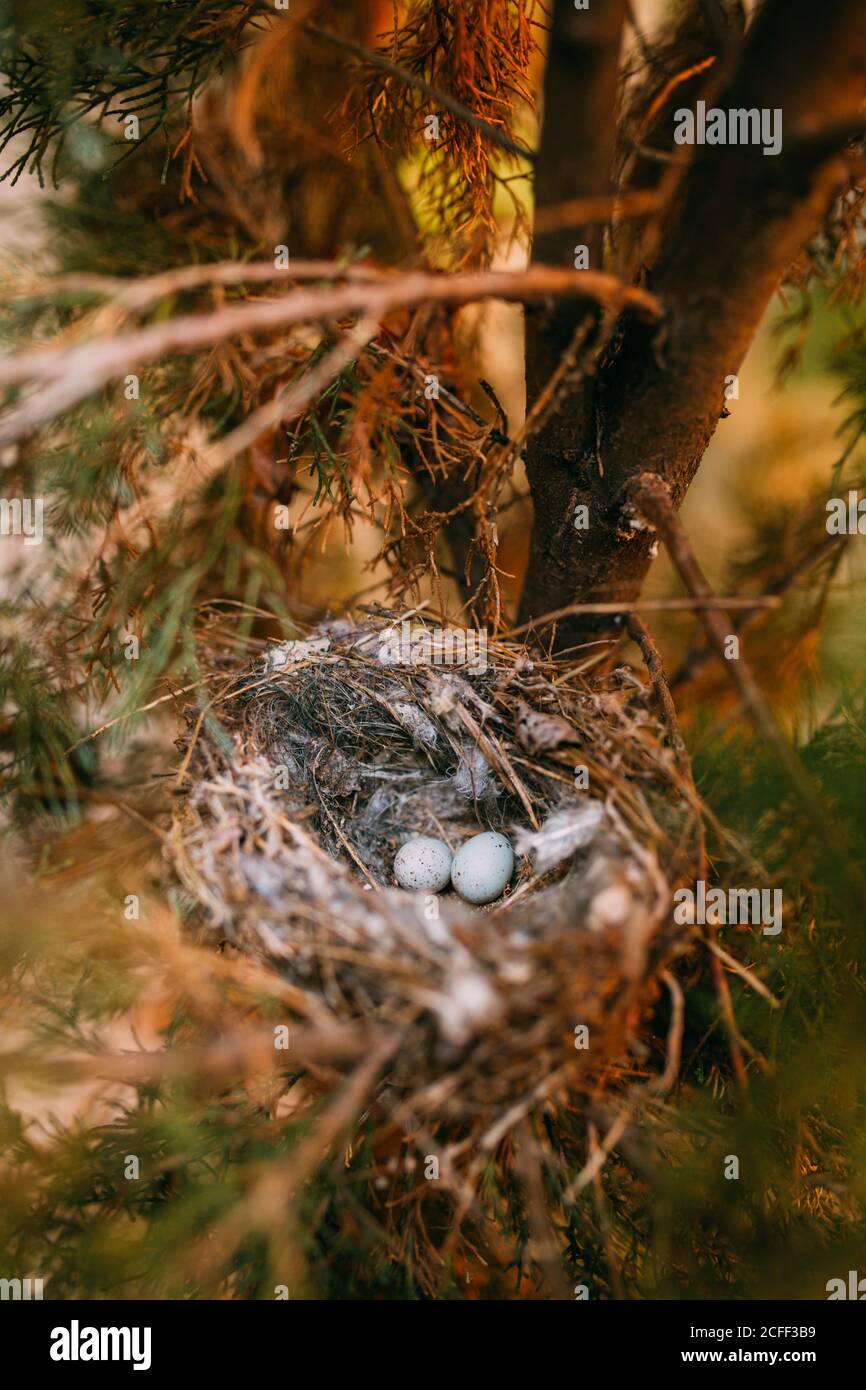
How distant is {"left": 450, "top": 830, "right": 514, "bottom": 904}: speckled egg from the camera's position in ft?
3.44

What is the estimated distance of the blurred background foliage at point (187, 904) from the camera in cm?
81

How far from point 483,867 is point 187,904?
14.8 inches

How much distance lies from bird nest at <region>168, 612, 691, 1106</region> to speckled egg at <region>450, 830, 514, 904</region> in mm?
24

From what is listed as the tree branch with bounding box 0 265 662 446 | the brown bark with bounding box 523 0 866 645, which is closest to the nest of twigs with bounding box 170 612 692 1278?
the brown bark with bounding box 523 0 866 645

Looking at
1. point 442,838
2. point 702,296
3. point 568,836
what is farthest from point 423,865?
point 702,296

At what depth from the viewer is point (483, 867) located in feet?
3.44

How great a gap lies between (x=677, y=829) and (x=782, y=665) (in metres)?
0.50

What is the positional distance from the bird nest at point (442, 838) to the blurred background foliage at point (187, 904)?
0.08 meters

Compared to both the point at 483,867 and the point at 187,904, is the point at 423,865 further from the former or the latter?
the point at 187,904

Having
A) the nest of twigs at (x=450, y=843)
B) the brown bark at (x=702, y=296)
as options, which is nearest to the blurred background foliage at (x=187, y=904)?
the nest of twigs at (x=450, y=843)

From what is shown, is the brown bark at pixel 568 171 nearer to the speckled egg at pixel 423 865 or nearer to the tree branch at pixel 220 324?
the tree branch at pixel 220 324

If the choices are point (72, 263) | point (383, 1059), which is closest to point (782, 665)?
point (383, 1059)

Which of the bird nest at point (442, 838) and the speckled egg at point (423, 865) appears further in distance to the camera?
the speckled egg at point (423, 865)

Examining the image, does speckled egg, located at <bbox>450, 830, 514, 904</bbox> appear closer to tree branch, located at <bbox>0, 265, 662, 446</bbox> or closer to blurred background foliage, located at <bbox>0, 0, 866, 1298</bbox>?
blurred background foliage, located at <bbox>0, 0, 866, 1298</bbox>
